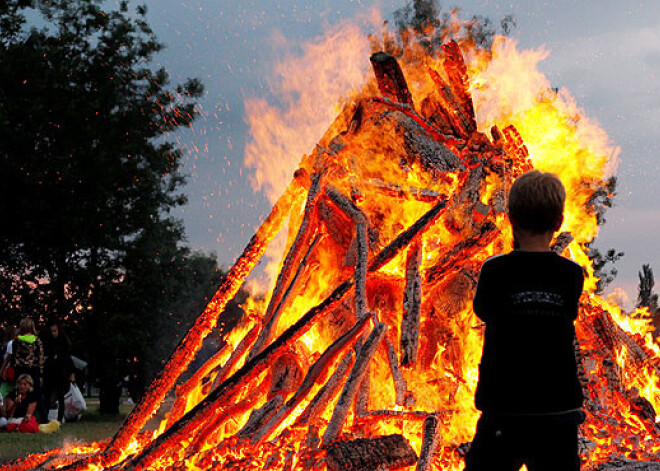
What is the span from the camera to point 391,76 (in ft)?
23.3

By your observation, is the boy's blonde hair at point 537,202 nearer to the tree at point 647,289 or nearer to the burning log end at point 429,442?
the burning log end at point 429,442

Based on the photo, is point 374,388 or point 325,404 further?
point 374,388

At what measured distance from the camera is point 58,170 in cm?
1488

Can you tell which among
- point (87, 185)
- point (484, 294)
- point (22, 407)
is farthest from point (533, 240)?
point (87, 185)

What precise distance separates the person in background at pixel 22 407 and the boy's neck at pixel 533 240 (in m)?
9.28

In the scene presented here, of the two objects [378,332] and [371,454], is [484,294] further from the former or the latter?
[378,332]

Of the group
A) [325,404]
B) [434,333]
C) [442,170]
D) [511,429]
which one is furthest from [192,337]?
[511,429]

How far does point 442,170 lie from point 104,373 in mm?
12064

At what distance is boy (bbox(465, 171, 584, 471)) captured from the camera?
2361mm

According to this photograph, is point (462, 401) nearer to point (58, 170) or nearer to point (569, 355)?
point (569, 355)

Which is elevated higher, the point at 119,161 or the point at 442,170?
the point at 119,161

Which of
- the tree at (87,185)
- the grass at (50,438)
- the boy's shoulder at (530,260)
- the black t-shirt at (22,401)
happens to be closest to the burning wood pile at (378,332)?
the grass at (50,438)

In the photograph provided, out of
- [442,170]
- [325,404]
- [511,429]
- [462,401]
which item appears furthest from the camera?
[442,170]

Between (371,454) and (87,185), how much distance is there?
1297cm
